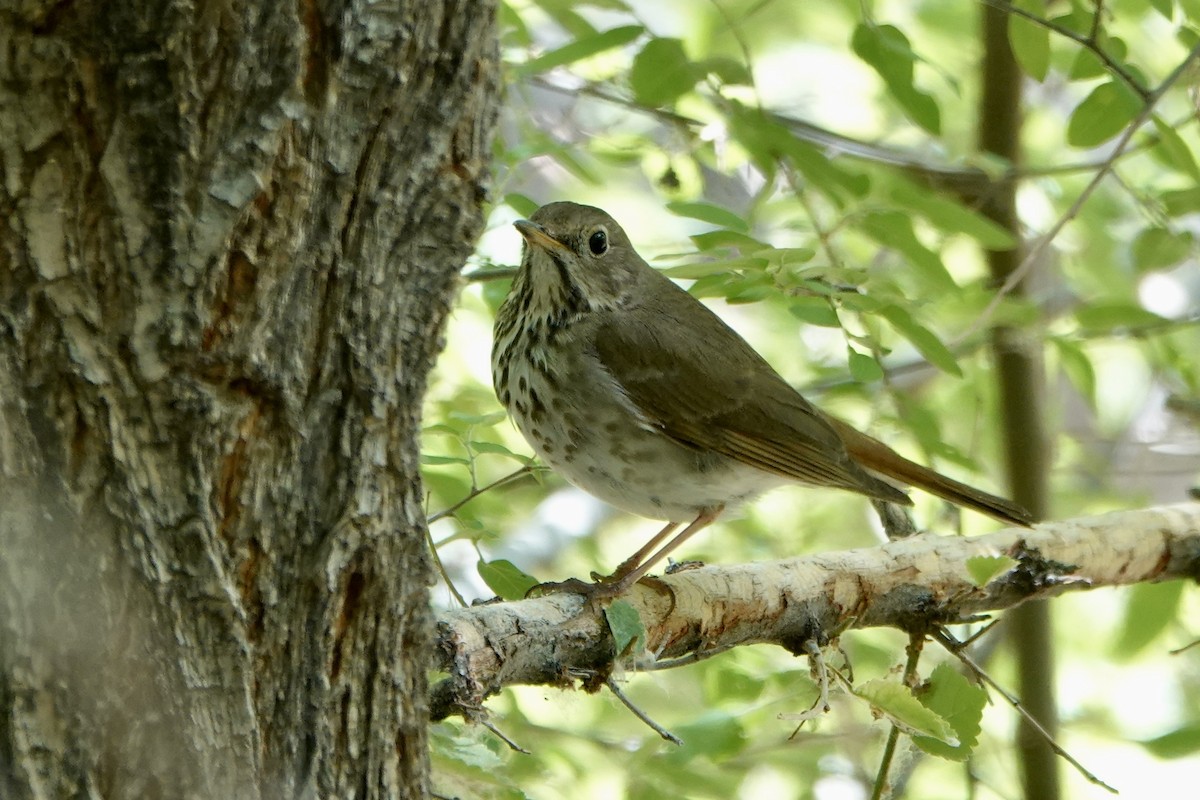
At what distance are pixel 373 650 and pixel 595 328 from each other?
200 centimetres

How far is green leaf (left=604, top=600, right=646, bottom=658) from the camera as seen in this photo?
2.52 meters

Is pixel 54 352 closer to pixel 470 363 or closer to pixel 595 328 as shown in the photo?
pixel 595 328

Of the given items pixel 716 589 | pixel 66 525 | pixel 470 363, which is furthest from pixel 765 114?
pixel 66 525

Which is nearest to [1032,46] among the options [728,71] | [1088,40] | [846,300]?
[1088,40]

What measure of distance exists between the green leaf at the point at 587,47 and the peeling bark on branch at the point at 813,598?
134cm

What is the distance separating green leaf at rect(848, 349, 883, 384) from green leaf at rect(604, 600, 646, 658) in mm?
826

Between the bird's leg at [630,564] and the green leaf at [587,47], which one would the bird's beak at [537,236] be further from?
the bird's leg at [630,564]

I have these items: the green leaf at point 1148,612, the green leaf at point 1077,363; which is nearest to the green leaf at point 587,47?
the green leaf at point 1077,363

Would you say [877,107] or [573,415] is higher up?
[877,107]

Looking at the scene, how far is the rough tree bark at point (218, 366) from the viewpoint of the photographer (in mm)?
1496

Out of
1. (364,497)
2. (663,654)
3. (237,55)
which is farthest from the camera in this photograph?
(663,654)

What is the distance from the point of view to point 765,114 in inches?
136

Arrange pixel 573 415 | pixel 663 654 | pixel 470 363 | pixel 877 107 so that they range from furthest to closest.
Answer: pixel 877 107 → pixel 470 363 → pixel 573 415 → pixel 663 654

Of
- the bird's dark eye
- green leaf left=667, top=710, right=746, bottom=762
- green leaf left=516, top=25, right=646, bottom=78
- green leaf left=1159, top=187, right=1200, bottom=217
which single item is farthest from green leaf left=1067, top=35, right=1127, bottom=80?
green leaf left=667, top=710, right=746, bottom=762
